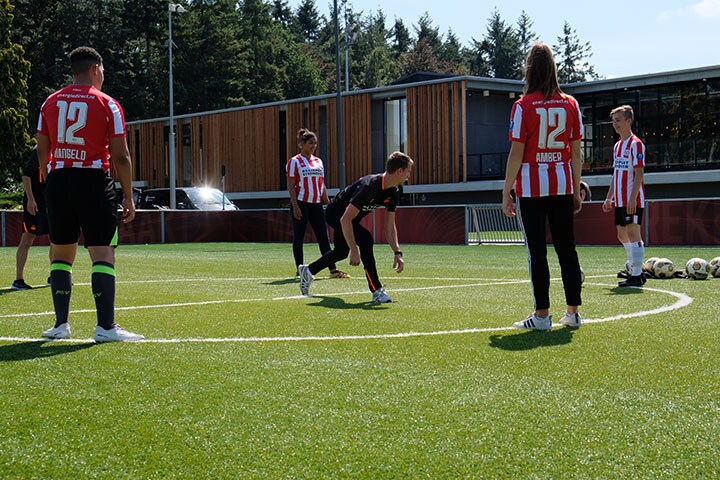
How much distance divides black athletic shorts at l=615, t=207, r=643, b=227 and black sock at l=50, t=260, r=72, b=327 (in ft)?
21.9

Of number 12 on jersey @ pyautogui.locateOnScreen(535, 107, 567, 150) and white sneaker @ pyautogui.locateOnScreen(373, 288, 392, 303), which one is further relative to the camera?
white sneaker @ pyautogui.locateOnScreen(373, 288, 392, 303)

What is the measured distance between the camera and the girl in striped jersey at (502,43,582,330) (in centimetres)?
623

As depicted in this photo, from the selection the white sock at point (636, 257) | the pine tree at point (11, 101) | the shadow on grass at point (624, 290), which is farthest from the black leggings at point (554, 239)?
the pine tree at point (11, 101)

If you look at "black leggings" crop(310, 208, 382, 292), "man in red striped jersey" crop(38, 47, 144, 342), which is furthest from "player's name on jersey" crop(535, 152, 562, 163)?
"man in red striped jersey" crop(38, 47, 144, 342)

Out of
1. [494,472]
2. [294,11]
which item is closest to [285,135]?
[494,472]

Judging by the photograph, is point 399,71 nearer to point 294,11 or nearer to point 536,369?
point 294,11

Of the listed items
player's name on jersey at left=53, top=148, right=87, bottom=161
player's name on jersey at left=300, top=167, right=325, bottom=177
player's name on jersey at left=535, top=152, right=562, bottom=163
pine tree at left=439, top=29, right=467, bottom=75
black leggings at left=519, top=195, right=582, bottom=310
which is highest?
pine tree at left=439, top=29, right=467, bottom=75

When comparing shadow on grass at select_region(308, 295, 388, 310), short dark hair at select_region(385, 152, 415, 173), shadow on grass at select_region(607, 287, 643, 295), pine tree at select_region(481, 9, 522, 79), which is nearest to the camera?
shadow on grass at select_region(308, 295, 388, 310)

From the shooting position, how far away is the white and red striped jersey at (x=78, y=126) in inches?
225

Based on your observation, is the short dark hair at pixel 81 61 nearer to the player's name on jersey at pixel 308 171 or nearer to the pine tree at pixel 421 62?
the player's name on jersey at pixel 308 171

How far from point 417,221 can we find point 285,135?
2322 cm

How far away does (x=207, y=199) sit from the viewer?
34625 millimetres

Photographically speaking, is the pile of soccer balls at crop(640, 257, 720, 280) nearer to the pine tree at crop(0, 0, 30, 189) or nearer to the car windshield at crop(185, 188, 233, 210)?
the car windshield at crop(185, 188, 233, 210)

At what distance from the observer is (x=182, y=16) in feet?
249
